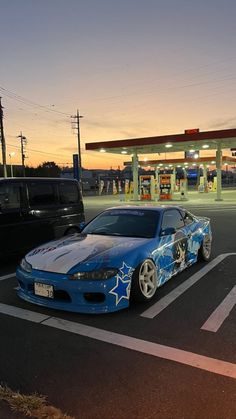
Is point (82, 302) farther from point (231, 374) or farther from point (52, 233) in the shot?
point (52, 233)

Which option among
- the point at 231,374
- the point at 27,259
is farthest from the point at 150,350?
the point at 27,259

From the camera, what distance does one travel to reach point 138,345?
408 cm

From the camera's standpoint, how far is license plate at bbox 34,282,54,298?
15.9 feet

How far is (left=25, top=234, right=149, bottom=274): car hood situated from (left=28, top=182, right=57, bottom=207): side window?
2.39 m

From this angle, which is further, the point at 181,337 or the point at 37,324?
the point at 37,324

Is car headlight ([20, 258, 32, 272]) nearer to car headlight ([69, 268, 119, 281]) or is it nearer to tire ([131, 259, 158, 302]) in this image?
car headlight ([69, 268, 119, 281])

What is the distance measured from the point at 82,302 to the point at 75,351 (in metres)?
0.89

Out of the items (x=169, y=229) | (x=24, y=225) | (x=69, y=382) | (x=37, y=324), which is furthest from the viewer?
(x=24, y=225)

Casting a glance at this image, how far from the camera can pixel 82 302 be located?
4.77 metres

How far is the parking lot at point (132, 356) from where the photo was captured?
3.04 m

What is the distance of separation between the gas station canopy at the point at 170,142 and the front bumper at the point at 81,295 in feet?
78.8

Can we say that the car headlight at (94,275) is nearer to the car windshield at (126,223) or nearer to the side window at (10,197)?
the car windshield at (126,223)

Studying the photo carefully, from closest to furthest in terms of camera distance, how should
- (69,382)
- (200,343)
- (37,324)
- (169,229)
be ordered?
(69,382), (200,343), (37,324), (169,229)

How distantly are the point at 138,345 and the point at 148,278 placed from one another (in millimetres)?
1441
